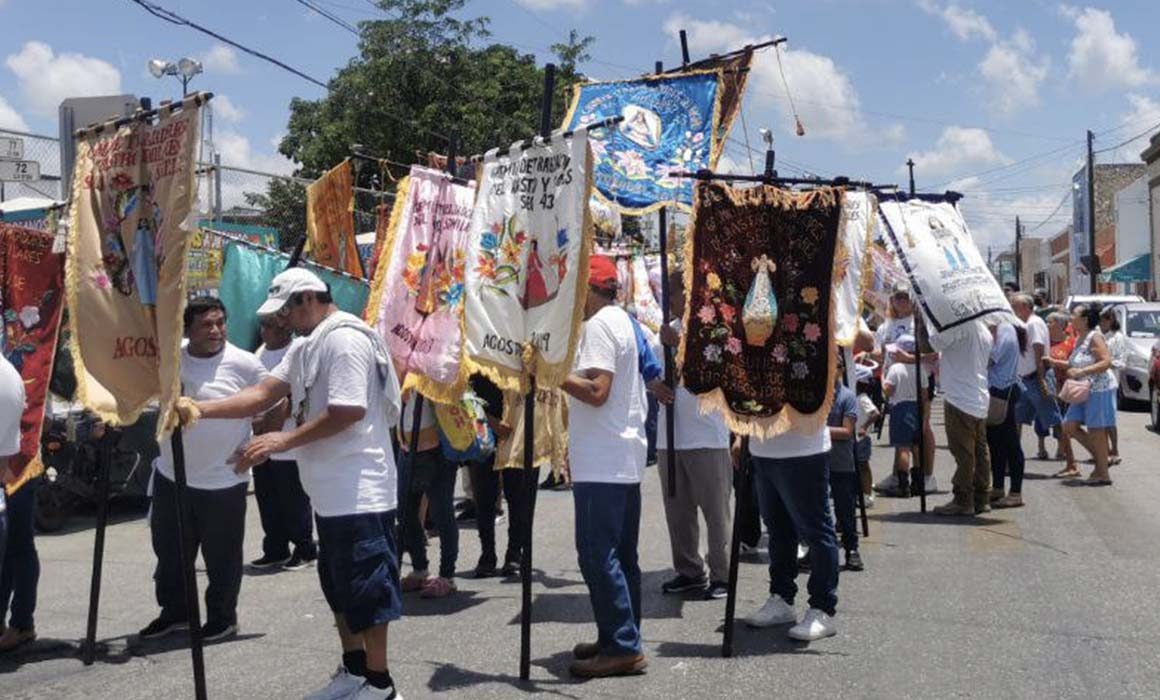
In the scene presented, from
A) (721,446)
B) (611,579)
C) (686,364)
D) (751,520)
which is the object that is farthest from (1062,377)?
(611,579)

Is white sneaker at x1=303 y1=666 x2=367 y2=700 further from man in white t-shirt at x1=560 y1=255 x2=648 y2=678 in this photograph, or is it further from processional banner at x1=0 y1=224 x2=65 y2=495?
processional banner at x1=0 y1=224 x2=65 y2=495

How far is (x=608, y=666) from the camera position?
5.77m

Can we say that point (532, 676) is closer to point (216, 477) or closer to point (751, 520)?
point (216, 477)

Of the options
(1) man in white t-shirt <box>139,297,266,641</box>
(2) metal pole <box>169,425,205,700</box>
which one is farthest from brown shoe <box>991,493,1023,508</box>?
(2) metal pole <box>169,425,205,700</box>

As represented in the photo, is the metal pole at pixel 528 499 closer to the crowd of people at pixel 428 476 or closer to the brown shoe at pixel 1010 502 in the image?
the crowd of people at pixel 428 476

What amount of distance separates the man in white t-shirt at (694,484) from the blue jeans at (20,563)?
141 inches

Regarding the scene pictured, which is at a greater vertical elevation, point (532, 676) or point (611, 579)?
point (611, 579)

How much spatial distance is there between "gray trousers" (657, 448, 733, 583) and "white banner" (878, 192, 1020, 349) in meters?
2.41

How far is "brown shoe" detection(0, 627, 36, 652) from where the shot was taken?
21.4 feet

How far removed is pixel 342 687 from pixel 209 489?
190 centimetres

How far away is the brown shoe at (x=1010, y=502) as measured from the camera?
10711mm

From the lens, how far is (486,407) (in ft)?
26.7

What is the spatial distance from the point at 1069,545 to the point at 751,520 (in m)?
2.31

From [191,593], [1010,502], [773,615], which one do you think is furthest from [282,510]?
[1010,502]
